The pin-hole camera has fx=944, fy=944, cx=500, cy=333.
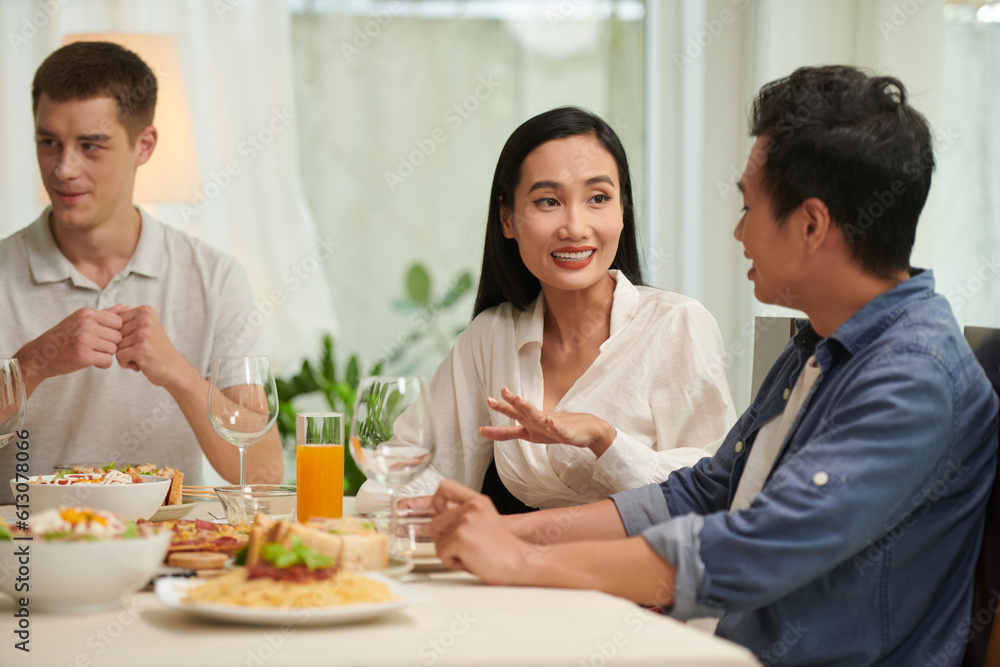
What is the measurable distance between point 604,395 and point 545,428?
0.39m

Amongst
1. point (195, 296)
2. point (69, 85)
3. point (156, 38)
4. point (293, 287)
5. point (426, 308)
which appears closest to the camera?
point (69, 85)

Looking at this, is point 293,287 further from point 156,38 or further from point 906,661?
point 906,661

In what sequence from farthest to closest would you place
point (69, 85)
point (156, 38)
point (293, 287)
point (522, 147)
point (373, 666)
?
1. point (293, 287)
2. point (156, 38)
3. point (69, 85)
4. point (522, 147)
5. point (373, 666)

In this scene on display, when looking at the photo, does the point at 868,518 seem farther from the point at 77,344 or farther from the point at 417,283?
the point at 417,283

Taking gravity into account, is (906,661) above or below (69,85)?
below

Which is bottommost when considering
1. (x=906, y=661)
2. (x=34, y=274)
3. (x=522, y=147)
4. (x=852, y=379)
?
(x=906, y=661)

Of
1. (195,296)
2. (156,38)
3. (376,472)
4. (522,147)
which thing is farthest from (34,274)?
(376,472)

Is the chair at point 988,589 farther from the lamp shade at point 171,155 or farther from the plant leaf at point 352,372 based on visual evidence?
the plant leaf at point 352,372

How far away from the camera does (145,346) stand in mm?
1753

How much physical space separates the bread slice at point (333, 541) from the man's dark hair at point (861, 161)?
65cm

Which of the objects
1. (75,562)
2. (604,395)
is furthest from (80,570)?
(604,395)

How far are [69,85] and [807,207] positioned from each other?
5.56 feet

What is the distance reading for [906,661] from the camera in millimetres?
1106

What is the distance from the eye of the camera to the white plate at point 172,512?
4.73 feet
